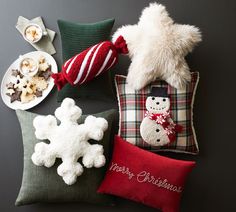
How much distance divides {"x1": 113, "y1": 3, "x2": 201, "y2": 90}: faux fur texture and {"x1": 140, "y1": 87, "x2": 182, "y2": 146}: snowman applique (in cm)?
10

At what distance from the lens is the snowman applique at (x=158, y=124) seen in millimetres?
1498

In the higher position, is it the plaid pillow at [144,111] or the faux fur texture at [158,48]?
the faux fur texture at [158,48]

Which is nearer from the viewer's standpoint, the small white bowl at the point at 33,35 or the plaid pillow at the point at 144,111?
the plaid pillow at the point at 144,111

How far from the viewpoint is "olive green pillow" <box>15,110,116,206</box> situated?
1.43 meters

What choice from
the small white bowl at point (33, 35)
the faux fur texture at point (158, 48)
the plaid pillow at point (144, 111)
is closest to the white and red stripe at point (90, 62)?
the faux fur texture at point (158, 48)

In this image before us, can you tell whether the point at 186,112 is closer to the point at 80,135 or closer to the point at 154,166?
the point at 154,166

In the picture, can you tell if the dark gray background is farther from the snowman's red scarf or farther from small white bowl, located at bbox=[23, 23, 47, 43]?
the snowman's red scarf

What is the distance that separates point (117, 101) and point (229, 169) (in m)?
0.68

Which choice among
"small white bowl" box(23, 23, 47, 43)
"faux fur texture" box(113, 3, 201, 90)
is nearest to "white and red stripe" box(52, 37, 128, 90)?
"faux fur texture" box(113, 3, 201, 90)

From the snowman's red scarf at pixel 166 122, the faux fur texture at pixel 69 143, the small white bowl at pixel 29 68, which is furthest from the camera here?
the small white bowl at pixel 29 68

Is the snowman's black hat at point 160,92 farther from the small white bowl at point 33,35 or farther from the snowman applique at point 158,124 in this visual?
the small white bowl at point 33,35

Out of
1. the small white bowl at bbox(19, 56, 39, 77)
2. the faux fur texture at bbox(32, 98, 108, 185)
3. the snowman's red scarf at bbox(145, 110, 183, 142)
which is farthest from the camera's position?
the small white bowl at bbox(19, 56, 39, 77)

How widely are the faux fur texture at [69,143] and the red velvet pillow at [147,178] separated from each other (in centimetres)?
11

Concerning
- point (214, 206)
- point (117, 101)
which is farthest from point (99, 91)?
point (214, 206)
